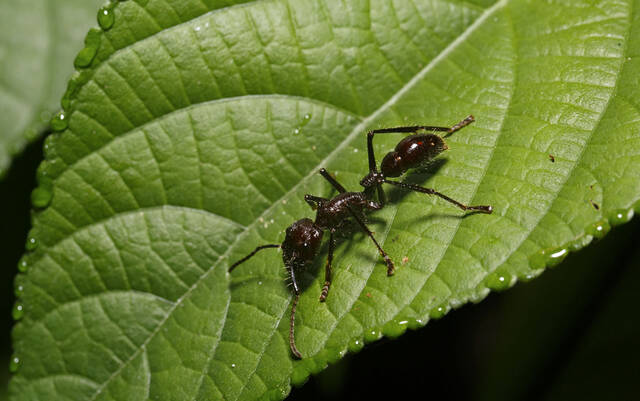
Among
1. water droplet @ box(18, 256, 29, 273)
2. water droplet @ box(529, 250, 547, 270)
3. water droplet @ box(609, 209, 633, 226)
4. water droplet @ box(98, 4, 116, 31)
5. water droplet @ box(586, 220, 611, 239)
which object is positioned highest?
water droplet @ box(98, 4, 116, 31)

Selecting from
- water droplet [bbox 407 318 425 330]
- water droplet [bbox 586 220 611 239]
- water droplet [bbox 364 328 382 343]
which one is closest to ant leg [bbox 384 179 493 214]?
water droplet [bbox 586 220 611 239]

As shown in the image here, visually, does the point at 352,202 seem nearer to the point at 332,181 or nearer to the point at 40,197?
the point at 332,181

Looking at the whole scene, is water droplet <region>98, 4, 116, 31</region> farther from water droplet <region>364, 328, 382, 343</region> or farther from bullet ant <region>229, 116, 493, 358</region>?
water droplet <region>364, 328, 382, 343</region>

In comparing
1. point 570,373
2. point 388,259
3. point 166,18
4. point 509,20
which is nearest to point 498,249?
point 388,259

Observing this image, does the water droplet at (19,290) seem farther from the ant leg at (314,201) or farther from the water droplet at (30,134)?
the ant leg at (314,201)

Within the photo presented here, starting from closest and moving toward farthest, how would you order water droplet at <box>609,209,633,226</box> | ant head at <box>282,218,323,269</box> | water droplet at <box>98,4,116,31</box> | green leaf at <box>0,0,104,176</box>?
water droplet at <box>609,209,633,226</box> < water droplet at <box>98,4,116,31</box> < ant head at <box>282,218,323,269</box> < green leaf at <box>0,0,104,176</box>

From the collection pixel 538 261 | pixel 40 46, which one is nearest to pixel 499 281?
pixel 538 261

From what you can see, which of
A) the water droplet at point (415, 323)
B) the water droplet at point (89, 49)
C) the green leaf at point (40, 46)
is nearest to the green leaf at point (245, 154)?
the water droplet at point (89, 49)
